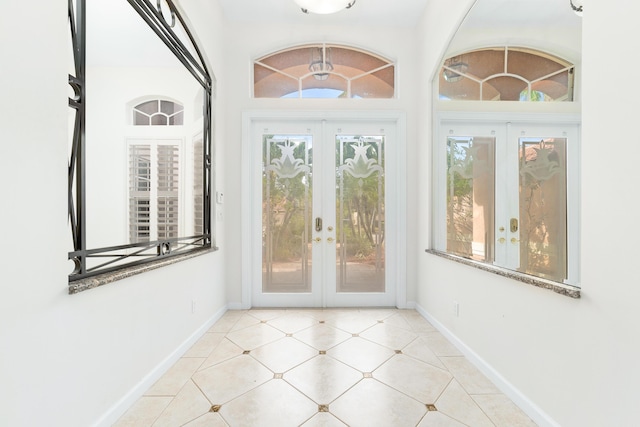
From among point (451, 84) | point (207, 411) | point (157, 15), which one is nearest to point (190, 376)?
point (207, 411)

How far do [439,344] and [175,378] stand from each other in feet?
6.83

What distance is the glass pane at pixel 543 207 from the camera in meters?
1.58

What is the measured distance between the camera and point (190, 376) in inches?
78.9

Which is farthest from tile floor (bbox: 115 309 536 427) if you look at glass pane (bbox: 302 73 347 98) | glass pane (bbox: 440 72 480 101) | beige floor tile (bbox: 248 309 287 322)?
glass pane (bbox: 302 73 347 98)

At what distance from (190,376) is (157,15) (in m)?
2.50

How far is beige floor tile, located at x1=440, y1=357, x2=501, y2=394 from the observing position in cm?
185

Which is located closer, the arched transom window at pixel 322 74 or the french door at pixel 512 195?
the french door at pixel 512 195

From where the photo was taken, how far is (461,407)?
168cm

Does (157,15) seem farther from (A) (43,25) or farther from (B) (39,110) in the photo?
(B) (39,110)

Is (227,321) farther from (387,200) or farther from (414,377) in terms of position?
(387,200)

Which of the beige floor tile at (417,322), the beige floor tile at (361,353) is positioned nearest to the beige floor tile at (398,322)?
the beige floor tile at (417,322)

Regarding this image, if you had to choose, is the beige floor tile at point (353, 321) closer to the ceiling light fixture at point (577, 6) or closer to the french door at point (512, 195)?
the french door at point (512, 195)

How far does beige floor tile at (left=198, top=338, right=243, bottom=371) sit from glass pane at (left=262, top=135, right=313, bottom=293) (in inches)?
40.2

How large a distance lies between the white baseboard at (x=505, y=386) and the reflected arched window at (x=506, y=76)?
167 centimetres
